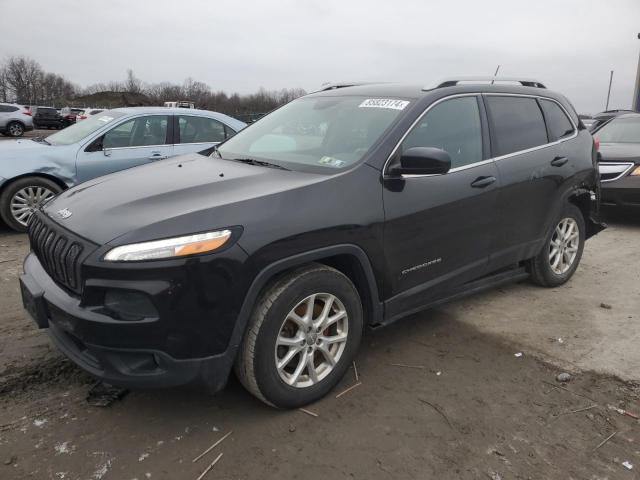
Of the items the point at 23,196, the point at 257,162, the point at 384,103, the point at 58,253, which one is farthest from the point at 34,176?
the point at 384,103

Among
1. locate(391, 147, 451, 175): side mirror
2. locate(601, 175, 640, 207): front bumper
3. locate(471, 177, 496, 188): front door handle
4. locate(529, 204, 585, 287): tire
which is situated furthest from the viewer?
locate(601, 175, 640, 207): front bumper

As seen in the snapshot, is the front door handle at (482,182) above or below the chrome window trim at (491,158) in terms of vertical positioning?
below

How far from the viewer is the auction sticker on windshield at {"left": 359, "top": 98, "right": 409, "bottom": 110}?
130 inches

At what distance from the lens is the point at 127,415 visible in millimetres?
2771

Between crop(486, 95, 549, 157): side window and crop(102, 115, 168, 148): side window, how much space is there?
463cm

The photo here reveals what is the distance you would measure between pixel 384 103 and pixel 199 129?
442cm

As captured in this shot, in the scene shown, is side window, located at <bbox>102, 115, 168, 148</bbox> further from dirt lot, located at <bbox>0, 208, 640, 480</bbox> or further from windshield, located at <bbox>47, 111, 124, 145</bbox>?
dirt lot, located at <bbox>0, 208, 640, 480</bbox>

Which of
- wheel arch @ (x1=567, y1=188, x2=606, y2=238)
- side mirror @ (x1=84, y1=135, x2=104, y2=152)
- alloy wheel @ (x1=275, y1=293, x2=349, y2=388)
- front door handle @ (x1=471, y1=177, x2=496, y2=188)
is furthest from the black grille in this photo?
wheel arch @ (x1=567, y1=188, x2=606, y2=238)

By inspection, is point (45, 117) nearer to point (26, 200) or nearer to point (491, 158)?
point (26, 200)

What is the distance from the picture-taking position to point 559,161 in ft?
14.0

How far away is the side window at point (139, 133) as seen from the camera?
6645 millimetres

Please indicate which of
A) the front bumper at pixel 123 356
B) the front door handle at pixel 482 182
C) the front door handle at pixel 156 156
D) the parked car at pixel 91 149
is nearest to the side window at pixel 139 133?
the parked car at pixel 91 149

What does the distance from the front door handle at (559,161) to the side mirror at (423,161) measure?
174 cm

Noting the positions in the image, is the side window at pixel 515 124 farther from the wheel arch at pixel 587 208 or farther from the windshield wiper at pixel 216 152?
the windshield wiper at pixel 216 152
